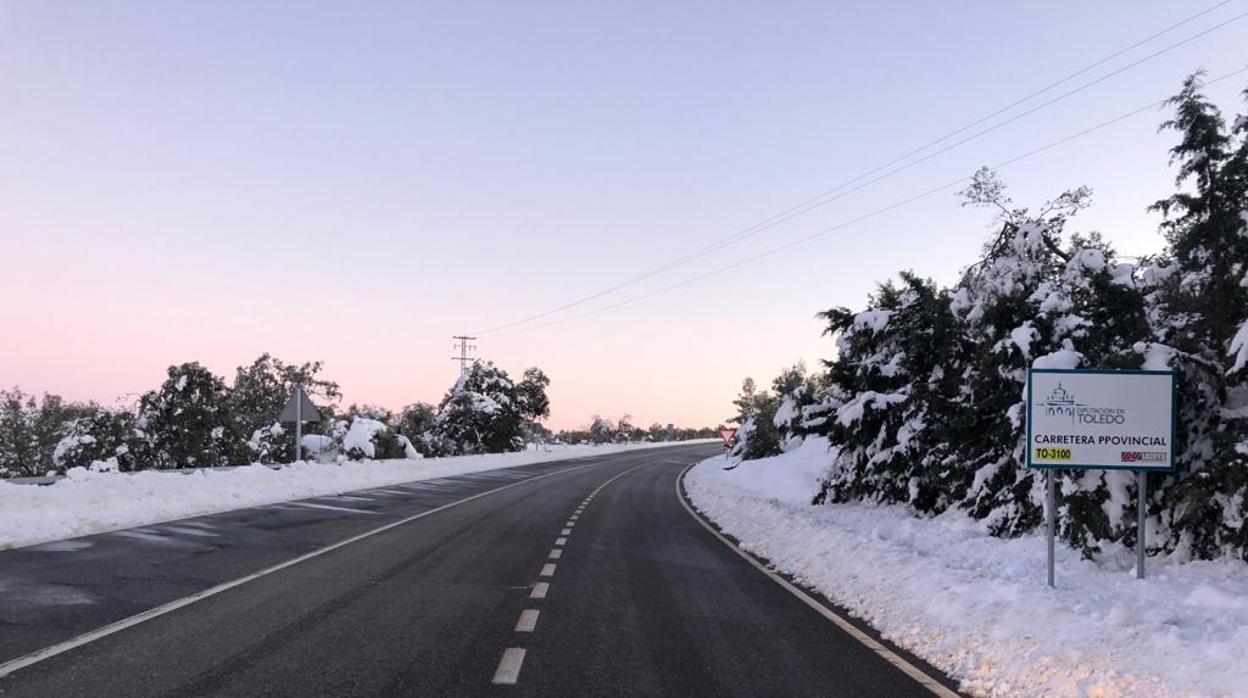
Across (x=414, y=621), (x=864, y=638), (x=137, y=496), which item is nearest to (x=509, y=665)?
(x=414, y=621)

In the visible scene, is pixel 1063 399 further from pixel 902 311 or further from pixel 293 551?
pixel 293 551

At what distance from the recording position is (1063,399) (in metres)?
9.34

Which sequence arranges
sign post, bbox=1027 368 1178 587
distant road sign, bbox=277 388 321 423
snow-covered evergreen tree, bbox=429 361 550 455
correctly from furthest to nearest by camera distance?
snow-covered evergreen tree, bbox=429 361 550 455 < distant road sign, bbox=277 388 321 423 < sign post, bbox=1027 368 1178 587

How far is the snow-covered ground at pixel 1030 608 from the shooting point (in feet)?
18.6

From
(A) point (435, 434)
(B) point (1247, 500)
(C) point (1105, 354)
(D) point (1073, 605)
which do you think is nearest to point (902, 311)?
(C) point (1105, 354)

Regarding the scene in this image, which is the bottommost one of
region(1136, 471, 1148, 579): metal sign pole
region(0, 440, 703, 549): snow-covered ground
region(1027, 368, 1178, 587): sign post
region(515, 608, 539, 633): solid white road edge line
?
region(0, 440, 703, 549): snow-covered ground

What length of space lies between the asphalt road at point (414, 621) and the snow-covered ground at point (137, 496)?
1.24m

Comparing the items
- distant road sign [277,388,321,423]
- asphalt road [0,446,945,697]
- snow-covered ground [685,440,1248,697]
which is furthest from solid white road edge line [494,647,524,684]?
distant road sign [277,388,321,423]

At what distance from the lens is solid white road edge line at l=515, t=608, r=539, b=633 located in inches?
303

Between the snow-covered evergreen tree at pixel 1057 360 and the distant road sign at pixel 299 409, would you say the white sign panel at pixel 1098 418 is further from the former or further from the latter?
the distant road sign at pixel 299 409

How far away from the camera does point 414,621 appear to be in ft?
25.9

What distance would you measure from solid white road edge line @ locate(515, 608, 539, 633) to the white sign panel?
5.54 meters

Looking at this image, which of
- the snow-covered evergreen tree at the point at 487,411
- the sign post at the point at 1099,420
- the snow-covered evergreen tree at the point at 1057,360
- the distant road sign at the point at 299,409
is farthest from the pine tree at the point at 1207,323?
the snow-covered evergreen tree at the point at 487,411

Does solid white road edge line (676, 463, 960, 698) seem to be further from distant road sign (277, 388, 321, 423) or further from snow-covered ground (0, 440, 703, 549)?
distant road sign (277, 388, 321, 423)
